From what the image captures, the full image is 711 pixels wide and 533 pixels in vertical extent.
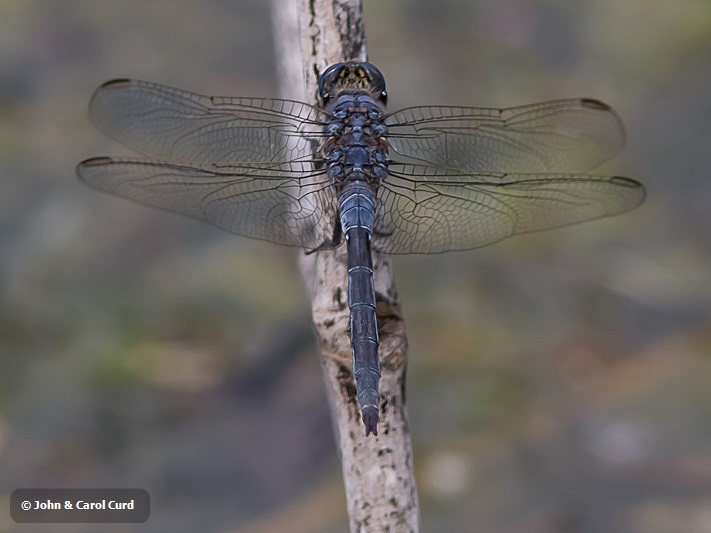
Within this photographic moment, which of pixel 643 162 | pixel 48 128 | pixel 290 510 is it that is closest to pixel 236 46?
pixel 48 128

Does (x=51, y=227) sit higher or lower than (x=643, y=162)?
lower

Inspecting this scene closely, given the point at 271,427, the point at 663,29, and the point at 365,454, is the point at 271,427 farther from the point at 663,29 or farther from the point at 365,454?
the point at 663,29

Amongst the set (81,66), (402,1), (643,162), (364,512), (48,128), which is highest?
(402,1)

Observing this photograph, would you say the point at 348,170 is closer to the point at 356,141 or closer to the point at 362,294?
the point at 356,141

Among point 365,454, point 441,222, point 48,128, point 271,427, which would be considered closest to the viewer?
point 365,454

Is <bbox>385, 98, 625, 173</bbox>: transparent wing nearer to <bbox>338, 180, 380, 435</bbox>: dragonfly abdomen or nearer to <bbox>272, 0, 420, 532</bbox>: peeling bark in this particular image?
<bbox>338, 180, 380, 435</bbox>: dragonfly abdomen

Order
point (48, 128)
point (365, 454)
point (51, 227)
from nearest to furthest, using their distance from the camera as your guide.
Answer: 1. point (365, 454)
2. point (51, 227)
3. point (48, 128)

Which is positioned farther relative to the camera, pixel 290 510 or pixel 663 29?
pixel 663 29
